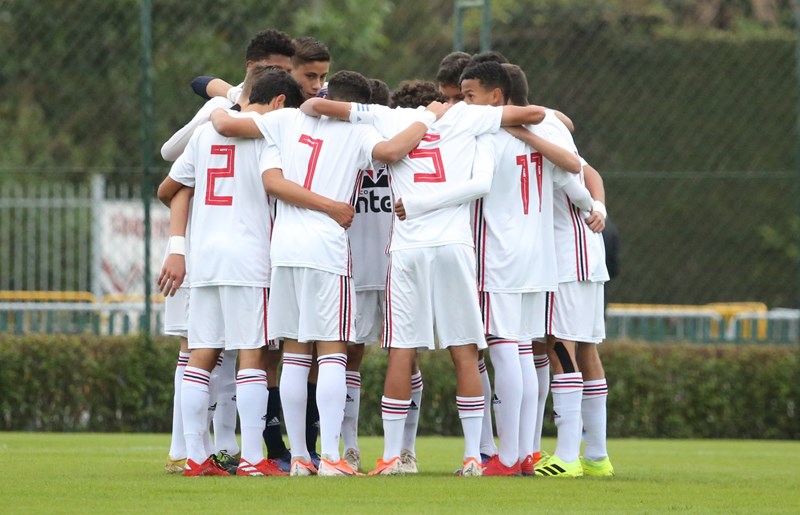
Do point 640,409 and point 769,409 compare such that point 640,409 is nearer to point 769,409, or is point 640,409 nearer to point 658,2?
point 769,409

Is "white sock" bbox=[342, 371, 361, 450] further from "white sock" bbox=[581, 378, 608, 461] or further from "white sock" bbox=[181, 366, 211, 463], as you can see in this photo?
"white sock" bbox=[581, 378, 608, 461]

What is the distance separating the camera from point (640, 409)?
43.1 ft

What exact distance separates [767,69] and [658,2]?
1021 cm

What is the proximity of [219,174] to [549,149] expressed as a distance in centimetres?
163

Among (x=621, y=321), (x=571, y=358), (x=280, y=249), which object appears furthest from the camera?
(x=621, y=321)

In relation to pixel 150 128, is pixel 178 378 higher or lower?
lower

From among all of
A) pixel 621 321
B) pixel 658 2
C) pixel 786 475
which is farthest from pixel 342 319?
pixel 658 2

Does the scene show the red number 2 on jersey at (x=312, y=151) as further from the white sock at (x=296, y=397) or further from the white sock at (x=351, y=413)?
the white sock at (x=351, y=413)

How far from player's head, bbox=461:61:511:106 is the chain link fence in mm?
5503

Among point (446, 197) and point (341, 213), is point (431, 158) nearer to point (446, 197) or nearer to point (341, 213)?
point (446, 197)

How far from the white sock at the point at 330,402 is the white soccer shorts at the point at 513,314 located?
30.6 inches

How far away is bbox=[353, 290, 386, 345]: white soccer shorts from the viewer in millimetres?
8047

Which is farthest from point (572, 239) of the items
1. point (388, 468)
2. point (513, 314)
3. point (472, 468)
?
point (388, 468)

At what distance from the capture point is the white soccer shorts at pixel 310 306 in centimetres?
746
